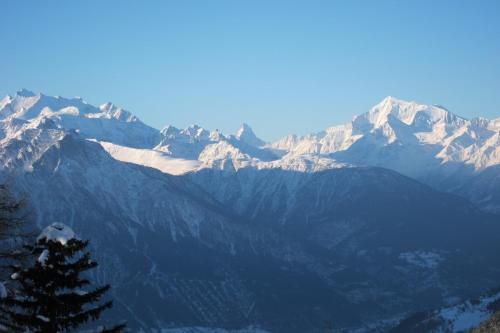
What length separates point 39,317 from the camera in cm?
4250

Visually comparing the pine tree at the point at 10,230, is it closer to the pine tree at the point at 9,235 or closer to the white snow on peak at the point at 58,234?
the pine tree at the point at 9,235

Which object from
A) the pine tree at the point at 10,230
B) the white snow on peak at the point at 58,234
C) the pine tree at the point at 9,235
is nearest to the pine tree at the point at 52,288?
the white snow on peak at the point at 58,234

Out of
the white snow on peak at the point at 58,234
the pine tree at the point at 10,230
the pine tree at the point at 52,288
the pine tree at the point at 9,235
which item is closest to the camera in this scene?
the white snow on peak at the point at 58,234

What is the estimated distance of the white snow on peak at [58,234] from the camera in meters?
42.1

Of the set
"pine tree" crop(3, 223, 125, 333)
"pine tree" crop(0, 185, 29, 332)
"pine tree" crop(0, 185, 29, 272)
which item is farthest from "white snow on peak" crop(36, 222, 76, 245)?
"pine tree" crop(0, 185, 29, 272)

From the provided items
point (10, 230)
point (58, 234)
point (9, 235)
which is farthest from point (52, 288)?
point (10, 230)

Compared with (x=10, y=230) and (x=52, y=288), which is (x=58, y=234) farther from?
(x=10, y=230)

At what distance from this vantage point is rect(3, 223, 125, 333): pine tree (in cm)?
4231

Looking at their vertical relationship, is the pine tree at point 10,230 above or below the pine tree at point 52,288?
above

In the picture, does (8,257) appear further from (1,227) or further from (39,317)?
(39,317)

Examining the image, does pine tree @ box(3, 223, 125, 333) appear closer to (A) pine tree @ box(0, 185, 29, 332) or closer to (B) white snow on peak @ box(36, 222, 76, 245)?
(B) white snow on peak @ box(36, 222, 76, 245)

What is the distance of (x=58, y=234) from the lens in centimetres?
4212

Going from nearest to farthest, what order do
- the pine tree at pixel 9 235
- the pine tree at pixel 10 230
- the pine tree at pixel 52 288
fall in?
the pine tree at pixel 52 288
the pine tree at pixel 9 235
the pine tree at pixel 10 230

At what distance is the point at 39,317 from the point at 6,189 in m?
10.3
